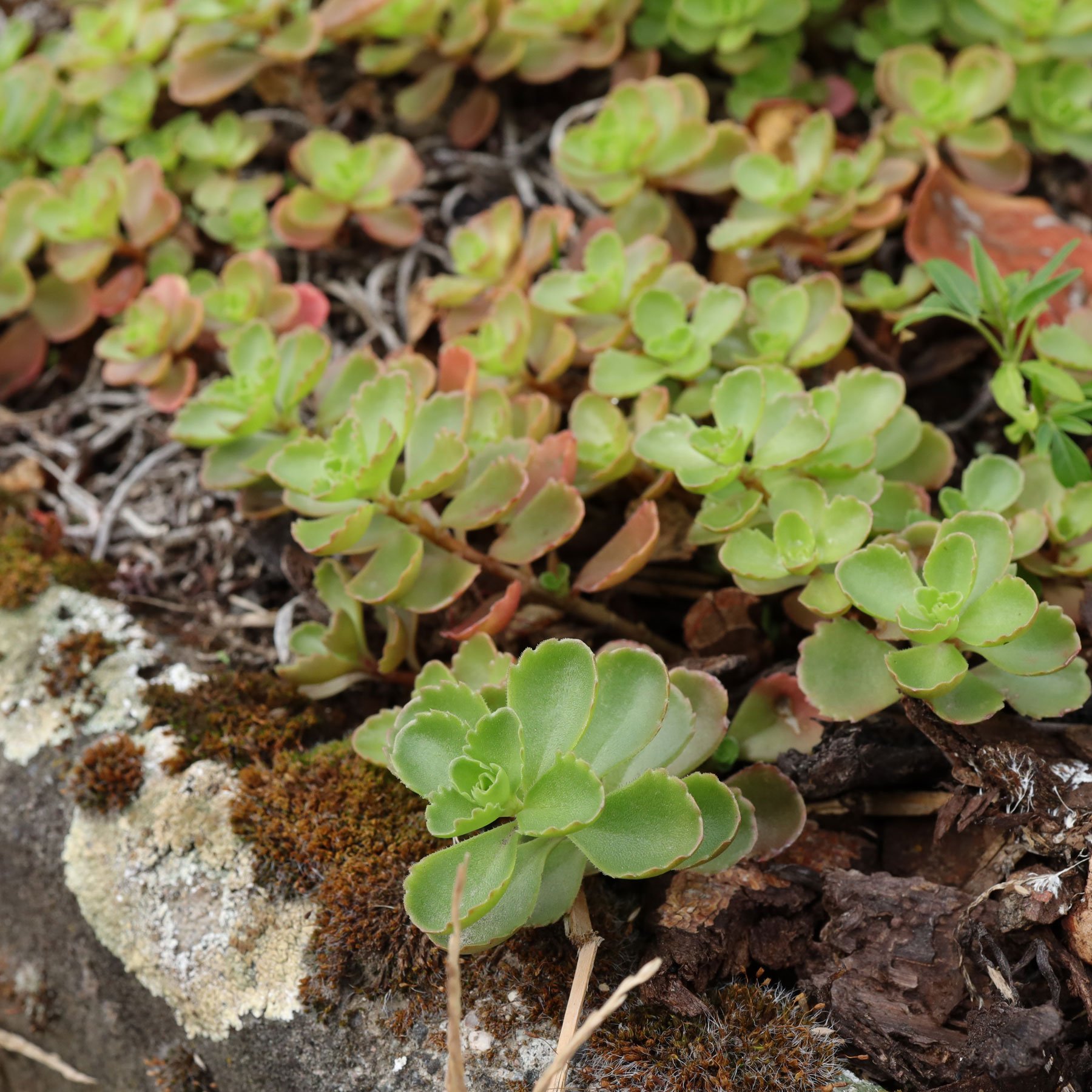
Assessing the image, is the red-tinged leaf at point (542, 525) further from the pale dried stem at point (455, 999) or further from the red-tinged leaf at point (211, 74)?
the red-tinged leaf at point (211, 74)

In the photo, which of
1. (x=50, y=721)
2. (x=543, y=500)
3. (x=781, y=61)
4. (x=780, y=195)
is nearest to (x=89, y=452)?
(x=50, y=721)

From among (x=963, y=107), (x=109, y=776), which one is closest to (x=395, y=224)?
(x=963, y=107)

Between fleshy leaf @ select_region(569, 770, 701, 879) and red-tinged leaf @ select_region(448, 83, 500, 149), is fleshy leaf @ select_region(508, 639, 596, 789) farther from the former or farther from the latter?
red-tinged leaf @ select_region(448, 83, 500, 149)

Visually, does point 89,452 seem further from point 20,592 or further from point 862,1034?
point 862,1034

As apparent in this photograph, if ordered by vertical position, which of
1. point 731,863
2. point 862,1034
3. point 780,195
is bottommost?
point 862,1034

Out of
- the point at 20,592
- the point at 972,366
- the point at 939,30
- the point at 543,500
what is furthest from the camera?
the point at 939,30

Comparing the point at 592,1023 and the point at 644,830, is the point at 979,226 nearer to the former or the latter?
the point at 644,830

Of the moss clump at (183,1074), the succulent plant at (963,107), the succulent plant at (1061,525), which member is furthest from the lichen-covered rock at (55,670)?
the succulent plant at (963,107)
